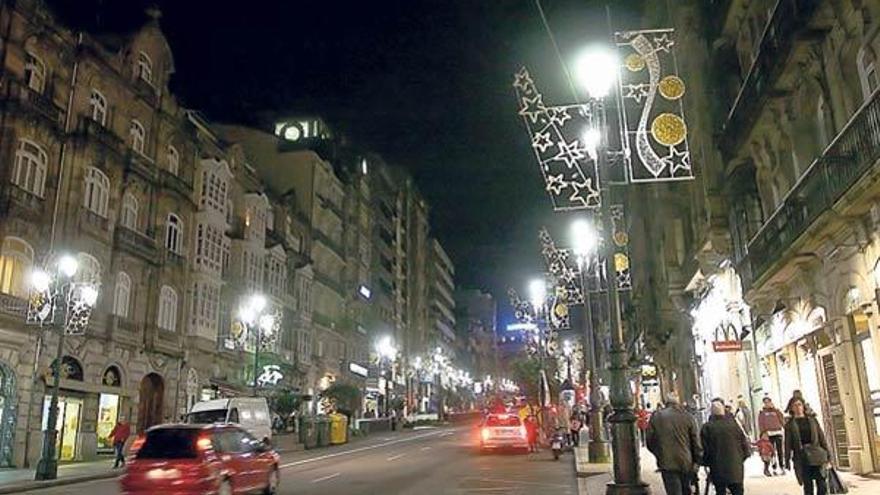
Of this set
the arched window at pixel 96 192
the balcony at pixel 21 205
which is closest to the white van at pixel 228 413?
the balcony at pixel 21 205

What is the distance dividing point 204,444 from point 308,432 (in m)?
26.7

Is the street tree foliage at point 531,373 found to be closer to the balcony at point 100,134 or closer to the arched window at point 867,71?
the balcony at point 100,134

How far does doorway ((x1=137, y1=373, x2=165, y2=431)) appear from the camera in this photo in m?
34.4

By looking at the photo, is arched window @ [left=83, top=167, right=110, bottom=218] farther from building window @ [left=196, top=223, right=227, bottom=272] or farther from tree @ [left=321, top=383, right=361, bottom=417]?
tree @ [left=321, top=383, right=361, bottom=417]

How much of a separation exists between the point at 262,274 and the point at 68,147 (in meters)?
18.4

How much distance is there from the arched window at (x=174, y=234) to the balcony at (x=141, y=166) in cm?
229

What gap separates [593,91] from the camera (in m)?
12.6

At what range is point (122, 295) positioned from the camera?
1308 inches

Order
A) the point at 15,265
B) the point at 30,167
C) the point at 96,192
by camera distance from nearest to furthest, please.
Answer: the point at 15,265 < the point at 30,167 < the point at 96,192

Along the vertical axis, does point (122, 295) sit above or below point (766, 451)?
above

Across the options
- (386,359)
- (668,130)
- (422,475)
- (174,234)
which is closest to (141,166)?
(174,234)

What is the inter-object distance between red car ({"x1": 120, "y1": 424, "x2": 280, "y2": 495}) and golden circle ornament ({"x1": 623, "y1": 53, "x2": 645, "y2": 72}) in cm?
986

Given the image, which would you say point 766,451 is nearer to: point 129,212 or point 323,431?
point 323,431

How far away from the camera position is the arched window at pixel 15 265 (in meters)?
26.5
